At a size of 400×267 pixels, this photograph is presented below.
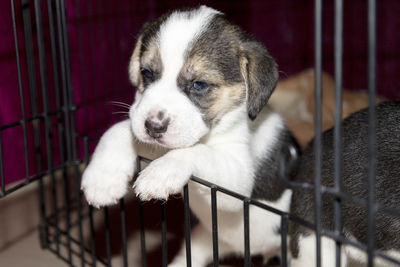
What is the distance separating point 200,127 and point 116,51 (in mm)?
2041

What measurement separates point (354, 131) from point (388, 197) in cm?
38

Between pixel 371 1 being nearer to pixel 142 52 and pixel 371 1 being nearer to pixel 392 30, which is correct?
pixel 142 52

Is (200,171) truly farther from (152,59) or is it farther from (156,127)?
(152,59)

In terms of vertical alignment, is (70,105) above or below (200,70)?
below

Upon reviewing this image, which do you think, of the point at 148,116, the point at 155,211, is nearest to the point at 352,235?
the point at 148,116

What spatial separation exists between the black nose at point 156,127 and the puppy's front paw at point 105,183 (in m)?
0.27

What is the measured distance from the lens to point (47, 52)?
3486 mm

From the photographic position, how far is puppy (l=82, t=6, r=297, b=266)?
81.1 inches

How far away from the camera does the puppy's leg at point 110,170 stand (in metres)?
2.14

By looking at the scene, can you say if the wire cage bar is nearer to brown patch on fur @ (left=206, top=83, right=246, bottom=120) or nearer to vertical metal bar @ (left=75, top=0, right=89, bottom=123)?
vertical metal bar @ (left=75, top=0, right=89, bottom=123)

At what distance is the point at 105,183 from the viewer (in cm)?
216

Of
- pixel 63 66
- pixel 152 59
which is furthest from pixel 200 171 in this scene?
pixel 63 66

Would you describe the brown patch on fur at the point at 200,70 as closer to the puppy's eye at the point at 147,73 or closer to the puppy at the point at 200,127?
the puppy at the point at 200,127

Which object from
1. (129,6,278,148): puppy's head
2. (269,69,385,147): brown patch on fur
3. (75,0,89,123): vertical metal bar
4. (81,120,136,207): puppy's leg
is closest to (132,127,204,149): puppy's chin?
(129,6,278,148): puppy's head
